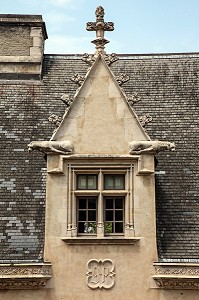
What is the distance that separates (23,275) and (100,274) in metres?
1.90

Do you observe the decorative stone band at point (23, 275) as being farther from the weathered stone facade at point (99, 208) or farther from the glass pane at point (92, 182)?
the glass pane at point (92, 182)

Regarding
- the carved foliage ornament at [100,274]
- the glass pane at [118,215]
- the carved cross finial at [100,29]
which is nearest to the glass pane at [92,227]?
the glass pane at [118,215]

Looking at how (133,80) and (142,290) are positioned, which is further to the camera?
(133,80)

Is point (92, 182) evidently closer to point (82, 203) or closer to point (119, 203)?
point (82, 203)

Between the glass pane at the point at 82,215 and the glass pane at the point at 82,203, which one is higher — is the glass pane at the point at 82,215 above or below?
below

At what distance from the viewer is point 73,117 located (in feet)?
50.4

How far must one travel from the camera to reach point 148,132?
58.6 feet

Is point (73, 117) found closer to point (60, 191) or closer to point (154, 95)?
point (60, 191)

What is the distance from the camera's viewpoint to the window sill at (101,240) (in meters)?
14.3

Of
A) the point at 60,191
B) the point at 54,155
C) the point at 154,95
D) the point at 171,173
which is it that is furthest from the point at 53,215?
the point at 154,95

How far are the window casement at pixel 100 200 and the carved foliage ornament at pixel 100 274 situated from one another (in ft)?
2.11

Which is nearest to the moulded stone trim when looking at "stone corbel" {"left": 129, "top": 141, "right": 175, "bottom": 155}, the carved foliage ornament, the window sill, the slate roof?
the window sill

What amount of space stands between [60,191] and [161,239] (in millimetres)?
2909

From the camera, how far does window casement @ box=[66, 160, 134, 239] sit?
14547mm
